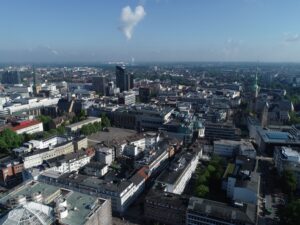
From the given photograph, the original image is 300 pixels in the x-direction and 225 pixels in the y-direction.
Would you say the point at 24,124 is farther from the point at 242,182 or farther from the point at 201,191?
the point at 242,182

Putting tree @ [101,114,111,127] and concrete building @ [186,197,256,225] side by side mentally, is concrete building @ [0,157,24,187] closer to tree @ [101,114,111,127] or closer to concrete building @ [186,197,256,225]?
concrete building @ [186,197,256,225]

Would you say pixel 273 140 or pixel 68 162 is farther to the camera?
pixel 273 140

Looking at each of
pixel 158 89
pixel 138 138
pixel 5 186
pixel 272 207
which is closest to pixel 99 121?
pixel 138 138

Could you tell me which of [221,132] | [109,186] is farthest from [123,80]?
[109,186]

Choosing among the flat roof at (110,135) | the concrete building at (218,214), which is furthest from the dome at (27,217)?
the flat roof at (110,135)

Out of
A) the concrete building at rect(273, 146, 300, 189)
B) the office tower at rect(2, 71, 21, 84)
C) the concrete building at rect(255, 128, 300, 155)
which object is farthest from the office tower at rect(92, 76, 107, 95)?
the concrete building at rect(273, 146, 300, 189)
